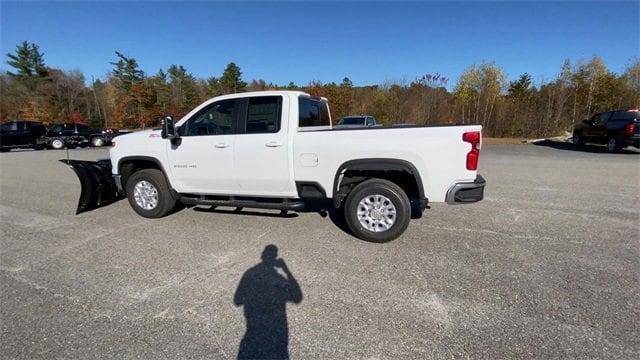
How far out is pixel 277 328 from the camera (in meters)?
2.71

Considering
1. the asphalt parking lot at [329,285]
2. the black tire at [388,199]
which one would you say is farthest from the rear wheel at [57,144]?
the black tire at [388,199]

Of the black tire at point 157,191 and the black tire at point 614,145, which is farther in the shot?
the black tire at point 614,145

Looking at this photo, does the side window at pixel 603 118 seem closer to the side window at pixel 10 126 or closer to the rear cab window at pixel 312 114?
the rear cab window at pixel 312 114

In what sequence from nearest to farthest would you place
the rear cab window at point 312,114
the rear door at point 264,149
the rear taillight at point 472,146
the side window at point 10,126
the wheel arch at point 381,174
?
the rear taillight at point 472,146
the wheel arch at point 381,174
the rear door at point 264,149
the rear cab window at point 312,114
the side window at point 10,126

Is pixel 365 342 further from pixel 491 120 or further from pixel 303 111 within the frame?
pixel 491 120

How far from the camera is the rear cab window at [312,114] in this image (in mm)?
4914

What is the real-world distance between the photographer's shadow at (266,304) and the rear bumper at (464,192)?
2.21 metres

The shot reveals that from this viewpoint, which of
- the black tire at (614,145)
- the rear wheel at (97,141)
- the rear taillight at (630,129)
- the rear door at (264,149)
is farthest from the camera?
the rear wheel at (97,141)

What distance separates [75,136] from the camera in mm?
21719

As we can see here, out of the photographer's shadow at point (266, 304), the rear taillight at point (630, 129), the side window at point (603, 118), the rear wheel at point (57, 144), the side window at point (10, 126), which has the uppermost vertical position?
the side window at point (603, 118)

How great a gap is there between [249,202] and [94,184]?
3268 mm

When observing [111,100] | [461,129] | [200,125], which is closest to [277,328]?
[461,129]

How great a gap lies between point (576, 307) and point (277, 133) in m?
3.80

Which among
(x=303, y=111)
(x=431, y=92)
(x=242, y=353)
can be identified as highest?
(x=431, y=92)
